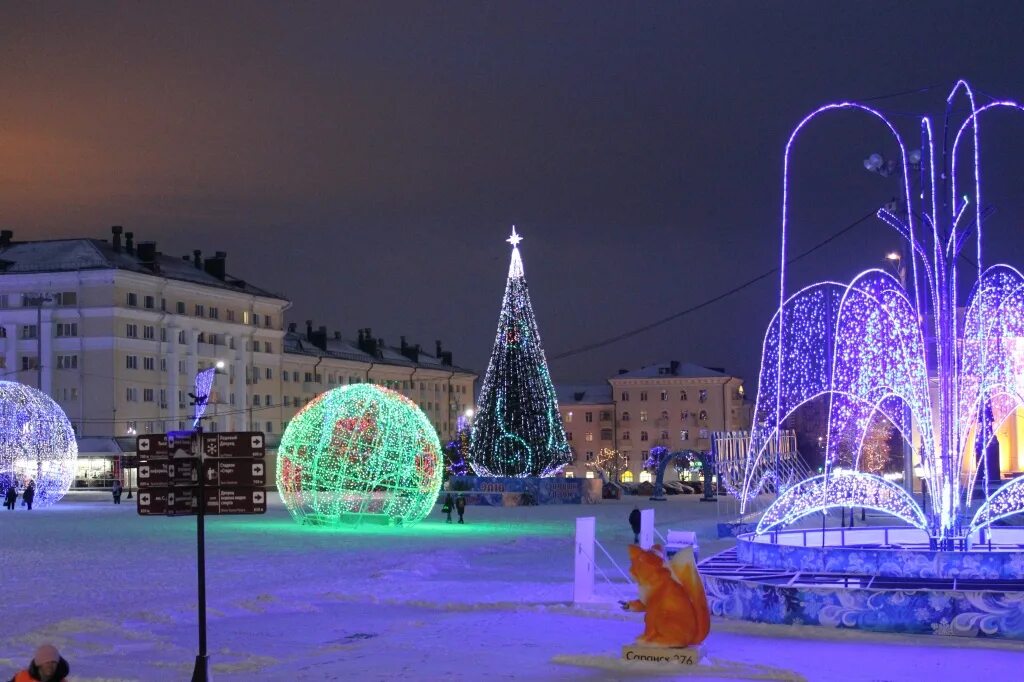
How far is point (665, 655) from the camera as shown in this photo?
13125 mm

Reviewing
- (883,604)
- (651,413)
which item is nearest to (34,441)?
(883,604)

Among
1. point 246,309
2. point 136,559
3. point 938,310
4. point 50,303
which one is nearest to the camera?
point 938,310

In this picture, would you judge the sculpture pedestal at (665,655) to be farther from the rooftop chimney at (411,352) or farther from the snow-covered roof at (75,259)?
the rooftop chimney at (411,352)

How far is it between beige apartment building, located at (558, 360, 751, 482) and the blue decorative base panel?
97166 millimetres

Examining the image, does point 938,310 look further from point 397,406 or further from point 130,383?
point 130,383

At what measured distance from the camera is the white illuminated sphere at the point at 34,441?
44.8 m

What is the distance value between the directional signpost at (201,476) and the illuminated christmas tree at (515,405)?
39416 mm

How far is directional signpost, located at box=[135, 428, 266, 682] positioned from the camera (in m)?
12.1

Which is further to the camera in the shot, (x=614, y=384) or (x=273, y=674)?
(x=614, y=384)

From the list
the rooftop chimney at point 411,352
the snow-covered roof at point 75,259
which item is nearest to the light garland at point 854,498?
the snow-covered roof at point 75,259

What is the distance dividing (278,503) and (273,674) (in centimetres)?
3939

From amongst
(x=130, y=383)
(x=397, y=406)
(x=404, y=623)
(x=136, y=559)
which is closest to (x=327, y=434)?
(x=397, y=406)

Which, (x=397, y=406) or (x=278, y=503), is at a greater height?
(x=397, y=406)

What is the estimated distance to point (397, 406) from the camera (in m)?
35.6
